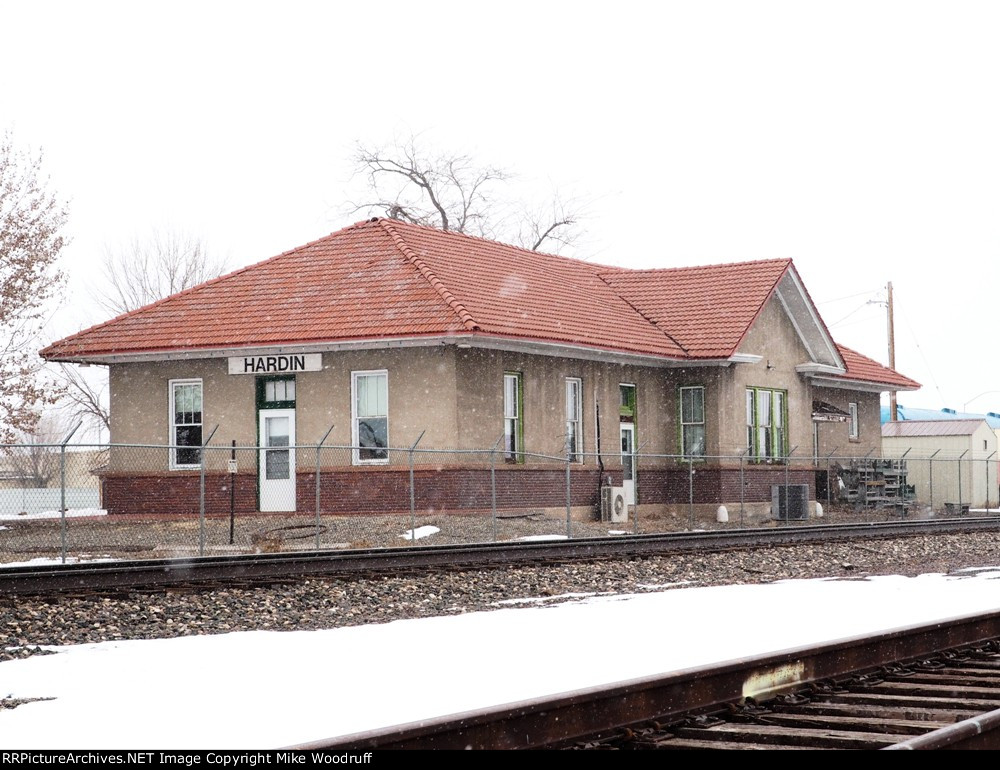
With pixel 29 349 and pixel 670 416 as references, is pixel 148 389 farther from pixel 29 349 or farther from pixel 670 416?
pixel 670 416

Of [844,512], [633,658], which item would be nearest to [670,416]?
[844,512]

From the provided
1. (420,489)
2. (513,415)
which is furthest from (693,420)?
(420,489)

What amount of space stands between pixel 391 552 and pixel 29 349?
2149 centimetres

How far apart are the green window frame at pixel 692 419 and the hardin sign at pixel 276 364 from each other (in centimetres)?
983

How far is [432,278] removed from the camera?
3000 cm

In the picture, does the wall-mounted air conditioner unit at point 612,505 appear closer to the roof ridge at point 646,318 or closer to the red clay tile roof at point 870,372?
the roof ridge at point 646,318

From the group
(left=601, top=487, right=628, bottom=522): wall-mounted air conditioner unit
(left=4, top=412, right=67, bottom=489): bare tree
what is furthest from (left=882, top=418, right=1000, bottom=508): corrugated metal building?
(left=4, top=412, right=67, bottom=489): bare tree

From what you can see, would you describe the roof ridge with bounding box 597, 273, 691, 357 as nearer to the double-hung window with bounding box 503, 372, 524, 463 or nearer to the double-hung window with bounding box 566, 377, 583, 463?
the double-hung window with bounding box 566, 377, 583, 463

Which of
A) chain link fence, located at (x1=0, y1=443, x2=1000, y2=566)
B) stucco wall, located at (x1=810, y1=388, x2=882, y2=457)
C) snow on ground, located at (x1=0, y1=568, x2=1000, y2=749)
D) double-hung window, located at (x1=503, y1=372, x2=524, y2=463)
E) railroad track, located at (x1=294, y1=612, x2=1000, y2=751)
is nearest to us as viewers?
railroad track, located at (x1=294, y1=612, x2=1000, y2=751)

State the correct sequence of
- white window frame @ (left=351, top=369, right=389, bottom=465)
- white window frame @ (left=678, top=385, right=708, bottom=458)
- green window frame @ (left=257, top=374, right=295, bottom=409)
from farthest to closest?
white window frame @ (left=678, top=385, right=708, bottom=458) → green window frame @ (left=257, top=374, right=295, bottom=409) → white window frame @ (left=351, top=369, right=389, bottom=465)

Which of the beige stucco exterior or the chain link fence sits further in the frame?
the beige stucco exterior

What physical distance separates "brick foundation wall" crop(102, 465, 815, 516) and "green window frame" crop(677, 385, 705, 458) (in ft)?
1.67

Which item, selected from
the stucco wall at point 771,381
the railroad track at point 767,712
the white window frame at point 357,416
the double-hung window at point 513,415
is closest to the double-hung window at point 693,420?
the stucco wall at point 771,381

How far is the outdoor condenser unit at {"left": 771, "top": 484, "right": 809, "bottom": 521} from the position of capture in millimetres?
35094
